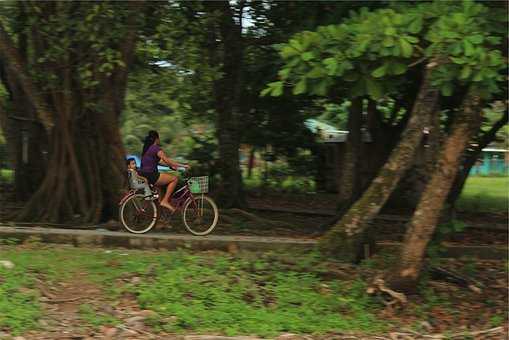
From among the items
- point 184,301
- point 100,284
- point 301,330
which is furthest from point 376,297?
point 100,284

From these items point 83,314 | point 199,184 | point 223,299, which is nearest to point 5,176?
point 199,184

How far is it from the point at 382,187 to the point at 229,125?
5.93 metres

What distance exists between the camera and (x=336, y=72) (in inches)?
259

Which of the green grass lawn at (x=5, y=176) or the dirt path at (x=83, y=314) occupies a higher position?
the green grass lawn at (x=5, y=176)

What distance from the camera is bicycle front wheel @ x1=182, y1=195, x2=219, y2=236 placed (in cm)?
982

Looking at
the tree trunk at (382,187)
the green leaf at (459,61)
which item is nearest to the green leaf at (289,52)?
the tree trunk at (382,187)

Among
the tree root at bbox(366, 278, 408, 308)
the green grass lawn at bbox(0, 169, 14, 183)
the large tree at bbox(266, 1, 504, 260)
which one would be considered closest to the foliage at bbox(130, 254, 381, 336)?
the tree root at bbox(366, 278, 408, 308)

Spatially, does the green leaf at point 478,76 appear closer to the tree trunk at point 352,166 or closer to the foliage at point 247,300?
the foliage at point 247,300

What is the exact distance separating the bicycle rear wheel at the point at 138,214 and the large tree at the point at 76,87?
1.00 m

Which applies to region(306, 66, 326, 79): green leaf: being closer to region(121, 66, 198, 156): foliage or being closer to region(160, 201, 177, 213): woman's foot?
region(160, 201, 177, 213): woman's foot

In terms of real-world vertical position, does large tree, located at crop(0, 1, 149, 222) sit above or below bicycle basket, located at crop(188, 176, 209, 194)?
above

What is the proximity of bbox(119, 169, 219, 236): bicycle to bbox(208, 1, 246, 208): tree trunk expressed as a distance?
3135 mm

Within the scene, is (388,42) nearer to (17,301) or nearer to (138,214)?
(17,301)

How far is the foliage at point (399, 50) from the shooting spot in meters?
6.07
